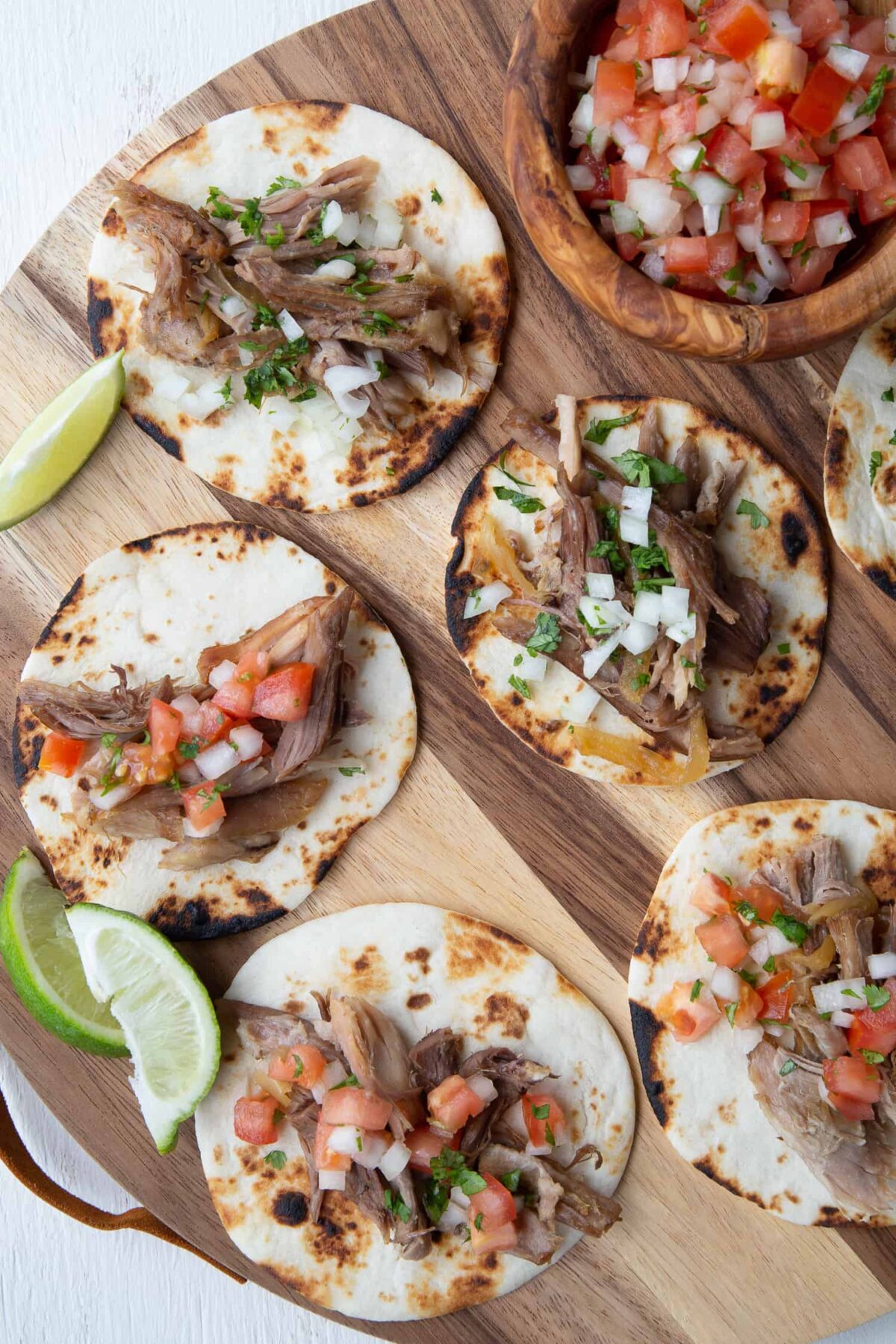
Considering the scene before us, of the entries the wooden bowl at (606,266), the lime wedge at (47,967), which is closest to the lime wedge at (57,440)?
the lime wedge at (47,967)

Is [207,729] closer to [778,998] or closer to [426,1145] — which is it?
[426,1145]

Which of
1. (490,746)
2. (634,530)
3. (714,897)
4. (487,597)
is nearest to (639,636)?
(634,530)

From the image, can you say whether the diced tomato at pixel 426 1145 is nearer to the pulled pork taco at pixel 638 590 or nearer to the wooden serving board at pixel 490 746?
the wooden serving board at pixel 490 746

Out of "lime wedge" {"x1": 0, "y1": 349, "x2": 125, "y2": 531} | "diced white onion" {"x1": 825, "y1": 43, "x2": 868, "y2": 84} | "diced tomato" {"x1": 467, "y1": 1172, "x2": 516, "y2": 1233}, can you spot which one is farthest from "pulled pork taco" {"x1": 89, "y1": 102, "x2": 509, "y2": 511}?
"diced tomato" {"x1": 467, "y1": 1172, "x2": 516, "y2": 1233}

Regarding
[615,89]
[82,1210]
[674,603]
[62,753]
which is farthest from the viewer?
[82,1210]

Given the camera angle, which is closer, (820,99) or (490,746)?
(820,99)

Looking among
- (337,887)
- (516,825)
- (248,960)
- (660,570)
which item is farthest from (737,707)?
(248,960)
